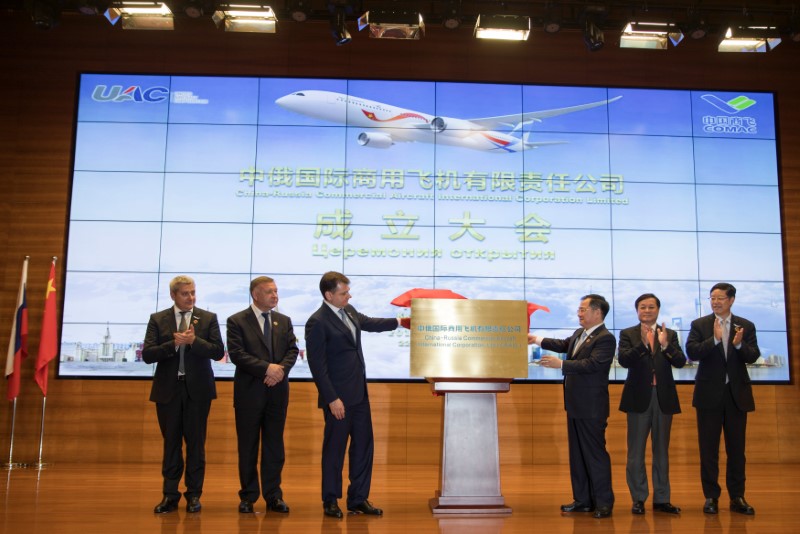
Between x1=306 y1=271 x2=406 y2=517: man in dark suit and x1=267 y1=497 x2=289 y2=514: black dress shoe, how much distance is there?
260 mm

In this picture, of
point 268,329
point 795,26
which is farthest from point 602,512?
point 795,26

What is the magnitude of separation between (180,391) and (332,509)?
1.19 metres

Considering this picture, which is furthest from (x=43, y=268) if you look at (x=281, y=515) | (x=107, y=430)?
(x=281, y=515)

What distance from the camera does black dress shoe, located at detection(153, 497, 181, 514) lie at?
434 centimetres

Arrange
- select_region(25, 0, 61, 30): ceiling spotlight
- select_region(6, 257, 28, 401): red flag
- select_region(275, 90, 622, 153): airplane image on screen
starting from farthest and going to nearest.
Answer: select_region(275, 90, 622, 153): airplane image on screen
select_region(6, 257, 28, 401): red flag
select_region(25, 0, 61, 30): ceiling spotlight

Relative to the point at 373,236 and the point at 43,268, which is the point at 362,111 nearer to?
the point at 373,236

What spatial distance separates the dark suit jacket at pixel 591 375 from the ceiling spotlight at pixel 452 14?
3.76 meters

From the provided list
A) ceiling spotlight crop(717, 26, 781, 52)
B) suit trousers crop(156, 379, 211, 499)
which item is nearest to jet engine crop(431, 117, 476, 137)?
ceiling spotlight crop(717, 26, 781, 52)

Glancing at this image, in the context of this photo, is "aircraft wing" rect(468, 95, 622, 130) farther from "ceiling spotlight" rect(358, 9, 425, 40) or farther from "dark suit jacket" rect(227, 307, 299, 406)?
"dark suit jacket" rect(227, 307, 299, 406)

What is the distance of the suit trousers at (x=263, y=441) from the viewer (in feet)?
14.6

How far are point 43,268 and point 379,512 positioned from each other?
501 cm

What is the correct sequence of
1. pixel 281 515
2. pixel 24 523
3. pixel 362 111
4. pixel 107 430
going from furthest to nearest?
pixel 362 111 → pixel 107 430 → pixel 281 515 → pixel 24 523

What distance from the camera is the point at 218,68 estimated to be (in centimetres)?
787

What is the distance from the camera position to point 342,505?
4738mm
